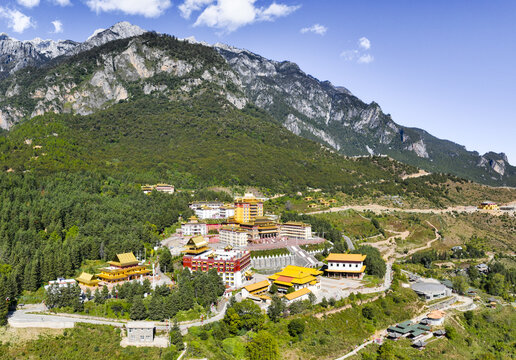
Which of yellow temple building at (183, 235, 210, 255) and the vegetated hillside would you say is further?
the vegetated hillside

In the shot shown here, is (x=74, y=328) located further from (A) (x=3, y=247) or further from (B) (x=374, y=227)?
(B) (x=374, y=227)

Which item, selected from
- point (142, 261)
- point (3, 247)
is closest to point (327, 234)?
point (142, 261)

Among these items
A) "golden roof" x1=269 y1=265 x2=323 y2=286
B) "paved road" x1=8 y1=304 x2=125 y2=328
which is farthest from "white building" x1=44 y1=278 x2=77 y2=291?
"golden roof" x1=269 y1=265 x2=323 y2=286

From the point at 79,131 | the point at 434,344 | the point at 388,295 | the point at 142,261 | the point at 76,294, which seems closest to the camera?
the point at 76,294

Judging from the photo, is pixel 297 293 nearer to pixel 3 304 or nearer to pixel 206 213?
Result: pixel 3 304

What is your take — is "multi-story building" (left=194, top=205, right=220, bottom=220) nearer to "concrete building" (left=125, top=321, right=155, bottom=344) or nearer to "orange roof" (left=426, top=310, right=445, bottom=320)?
"concrete building" (left=125, top=321, right=155, bottom=344)

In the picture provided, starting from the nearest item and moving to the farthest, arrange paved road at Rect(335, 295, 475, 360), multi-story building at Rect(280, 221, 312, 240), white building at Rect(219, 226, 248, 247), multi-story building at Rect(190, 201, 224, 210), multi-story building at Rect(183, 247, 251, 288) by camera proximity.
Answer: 1. paved road at Rect(335, 295, 475, 360)
2. multi-story building at Rect(183, 247, 251, 288)
3. white building at Rect(219, 226, 248, 247)
4. multi-story building at Rect(280, 221, 312, 240)
5. multi-story building at Rect(190, 201, 224, 210)
